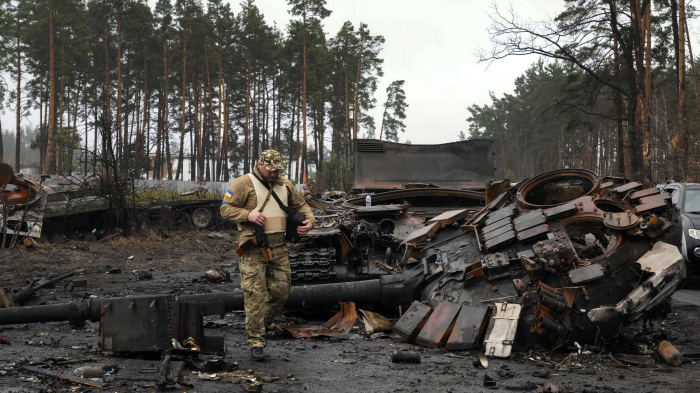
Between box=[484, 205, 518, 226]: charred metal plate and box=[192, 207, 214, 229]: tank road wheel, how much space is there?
16706mm

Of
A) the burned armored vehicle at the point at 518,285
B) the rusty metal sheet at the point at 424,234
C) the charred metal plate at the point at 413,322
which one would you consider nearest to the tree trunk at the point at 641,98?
the burned armored vehicle at the point at 518,285

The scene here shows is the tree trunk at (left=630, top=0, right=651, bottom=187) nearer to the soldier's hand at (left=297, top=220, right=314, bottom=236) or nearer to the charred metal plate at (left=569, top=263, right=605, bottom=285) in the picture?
the charred metal plate at (left=569, top=263, right=605, bottom=285)

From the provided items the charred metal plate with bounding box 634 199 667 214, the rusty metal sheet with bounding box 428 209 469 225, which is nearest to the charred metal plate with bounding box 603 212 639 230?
the charred metal plate with bounding box 634 199 667 214

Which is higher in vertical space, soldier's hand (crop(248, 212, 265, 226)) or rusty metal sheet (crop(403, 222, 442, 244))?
soldier's hand (crop(248, 212, 265, 226))

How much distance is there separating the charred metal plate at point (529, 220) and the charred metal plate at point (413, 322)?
1243mm

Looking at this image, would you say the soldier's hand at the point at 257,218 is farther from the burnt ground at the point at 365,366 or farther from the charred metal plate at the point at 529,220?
the charred metal plate at the point at 529,220

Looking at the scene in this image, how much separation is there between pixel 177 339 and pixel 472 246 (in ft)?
10.8

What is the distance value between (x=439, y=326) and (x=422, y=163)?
6.56m

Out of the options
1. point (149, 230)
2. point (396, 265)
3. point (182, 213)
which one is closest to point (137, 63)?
point (182, 213)

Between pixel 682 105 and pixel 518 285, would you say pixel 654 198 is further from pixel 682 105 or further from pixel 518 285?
pixel 682 105

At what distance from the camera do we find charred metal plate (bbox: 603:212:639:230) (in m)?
6.01

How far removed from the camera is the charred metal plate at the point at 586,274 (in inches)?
223

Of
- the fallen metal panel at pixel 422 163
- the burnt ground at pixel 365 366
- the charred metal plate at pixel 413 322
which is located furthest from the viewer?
the fallen metal panel at pixel 422 163

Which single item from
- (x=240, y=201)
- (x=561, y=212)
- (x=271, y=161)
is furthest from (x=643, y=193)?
(x=240, y=201)
